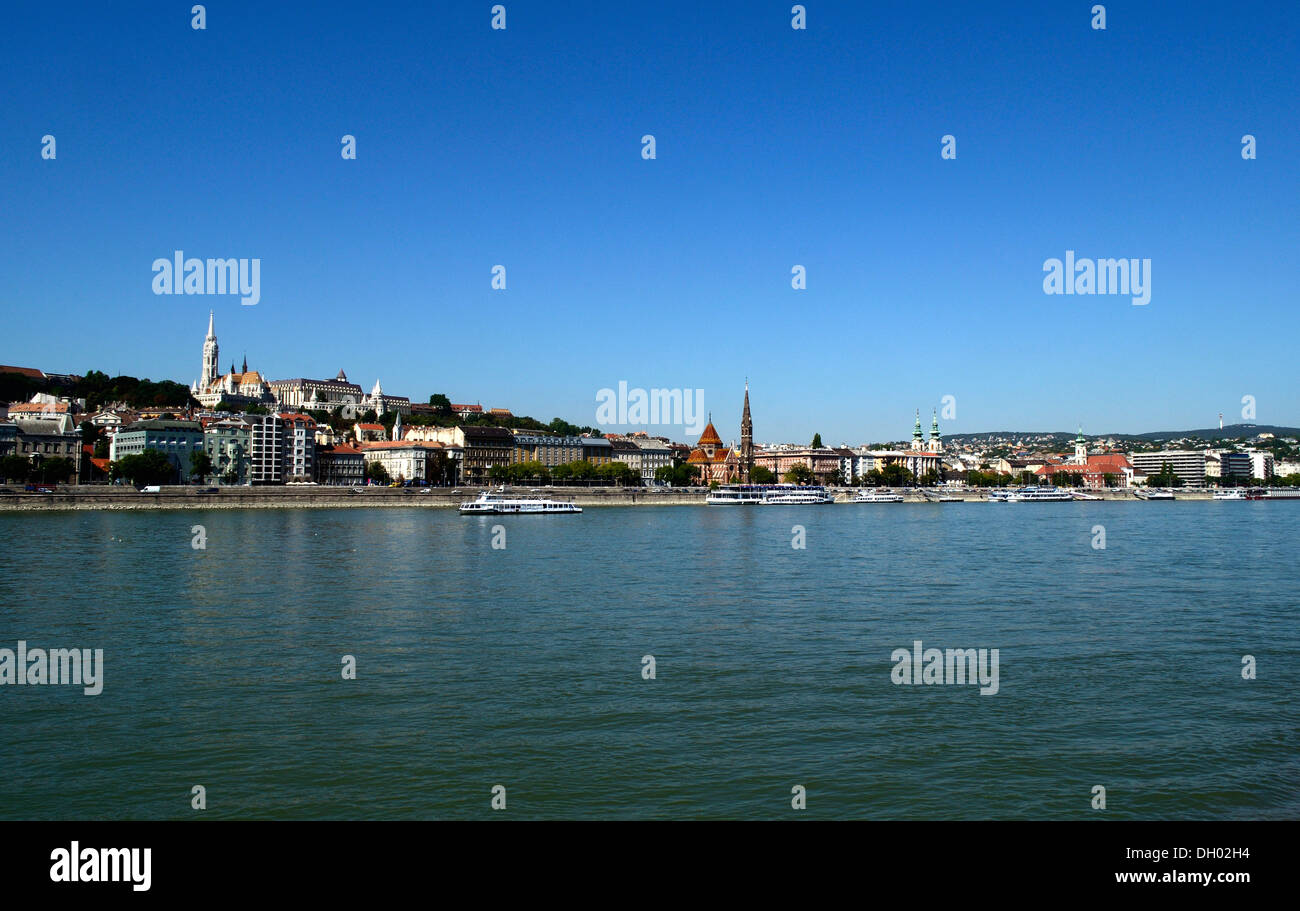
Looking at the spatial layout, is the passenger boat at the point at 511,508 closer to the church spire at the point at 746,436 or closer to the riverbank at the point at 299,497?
the riverbank at the point at 299,497

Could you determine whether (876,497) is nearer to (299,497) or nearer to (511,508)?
(511,508)

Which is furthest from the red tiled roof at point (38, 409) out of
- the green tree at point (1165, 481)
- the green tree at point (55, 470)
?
the green tree at point (1165, 481)

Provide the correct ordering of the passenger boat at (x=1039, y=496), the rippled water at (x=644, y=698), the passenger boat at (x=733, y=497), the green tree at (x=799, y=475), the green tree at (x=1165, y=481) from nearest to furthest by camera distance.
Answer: the rippled water at (x=644, y=698), the passenger boat at (x=733, y=497), the passenger boat at (x=1039, y=496), the green tree at (x=799, y=475), the green tree at (x=1165, y=481)

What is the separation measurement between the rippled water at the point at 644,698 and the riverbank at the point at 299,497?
38540 millimetres

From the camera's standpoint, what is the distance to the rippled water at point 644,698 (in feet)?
25.0

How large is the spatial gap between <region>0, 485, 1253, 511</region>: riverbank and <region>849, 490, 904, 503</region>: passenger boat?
62.6 ft

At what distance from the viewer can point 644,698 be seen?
34.0 ft

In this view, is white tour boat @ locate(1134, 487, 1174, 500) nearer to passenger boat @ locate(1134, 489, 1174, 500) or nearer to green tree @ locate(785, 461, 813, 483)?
passenger boat @ locate(1134, 489, 1174, 500)

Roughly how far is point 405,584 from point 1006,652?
12.7 meters

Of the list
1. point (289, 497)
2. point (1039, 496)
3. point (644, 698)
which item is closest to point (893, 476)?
point (1039, 496)

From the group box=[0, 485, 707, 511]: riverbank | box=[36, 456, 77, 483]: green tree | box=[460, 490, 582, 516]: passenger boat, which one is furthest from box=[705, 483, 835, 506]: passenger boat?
box=[36, 456, 77, 483]: green tree

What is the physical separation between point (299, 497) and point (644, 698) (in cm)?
5872

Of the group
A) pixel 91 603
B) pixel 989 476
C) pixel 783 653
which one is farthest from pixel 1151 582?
pixel 989 476

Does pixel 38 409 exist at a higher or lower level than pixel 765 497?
higher
